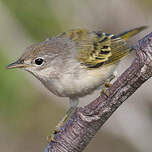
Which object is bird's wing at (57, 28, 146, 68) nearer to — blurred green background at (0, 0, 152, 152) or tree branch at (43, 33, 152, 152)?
blurred green background at (0, 0, 152, 152)

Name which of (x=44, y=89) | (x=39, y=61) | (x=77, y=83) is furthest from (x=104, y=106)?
(x=44, y=89)

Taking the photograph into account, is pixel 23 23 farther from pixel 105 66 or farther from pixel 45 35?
pixel 105 66

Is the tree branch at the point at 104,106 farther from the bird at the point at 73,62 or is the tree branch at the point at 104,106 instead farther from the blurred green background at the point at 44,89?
the blurred green background at the point at 44,89

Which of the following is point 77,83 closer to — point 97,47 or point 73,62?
point 73,62

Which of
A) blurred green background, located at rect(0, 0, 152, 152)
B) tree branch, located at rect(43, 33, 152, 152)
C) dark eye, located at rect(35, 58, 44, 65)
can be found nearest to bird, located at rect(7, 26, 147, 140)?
dark eye, located at rect(35, 58, 44, 65)

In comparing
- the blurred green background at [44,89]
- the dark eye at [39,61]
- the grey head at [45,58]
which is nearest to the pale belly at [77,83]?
the grey head at [45,58]

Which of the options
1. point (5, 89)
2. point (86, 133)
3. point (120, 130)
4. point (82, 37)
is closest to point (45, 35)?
point (5, 89)
